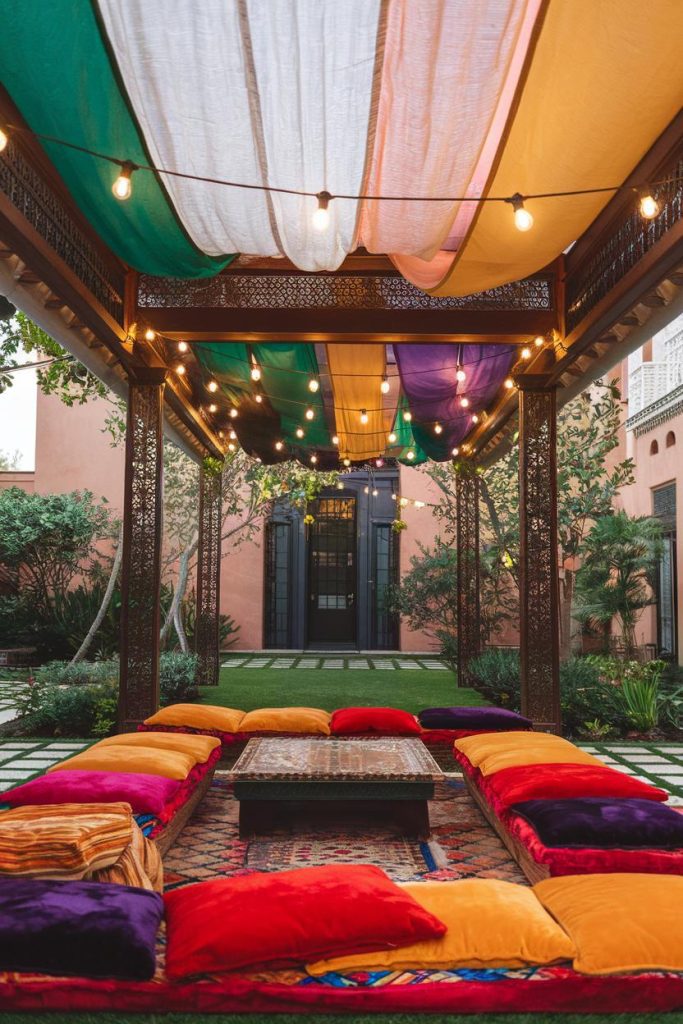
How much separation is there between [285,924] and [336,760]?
209 centimetres

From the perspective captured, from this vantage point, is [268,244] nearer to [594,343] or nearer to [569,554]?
[594,343]

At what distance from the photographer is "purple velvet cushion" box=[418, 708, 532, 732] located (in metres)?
5.54

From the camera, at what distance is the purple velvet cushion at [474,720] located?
218 inches

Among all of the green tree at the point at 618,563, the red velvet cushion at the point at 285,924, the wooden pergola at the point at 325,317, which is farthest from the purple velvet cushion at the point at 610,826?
the green tree at the point at 618,563

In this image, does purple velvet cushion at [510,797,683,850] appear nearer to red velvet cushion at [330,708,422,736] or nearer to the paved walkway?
red velvet cushion at [330,708,422,736]

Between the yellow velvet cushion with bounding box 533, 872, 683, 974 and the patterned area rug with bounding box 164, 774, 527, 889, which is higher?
the yellow velvet cushion with bounding box 533, 872, 683, 974

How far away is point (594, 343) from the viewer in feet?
16.6

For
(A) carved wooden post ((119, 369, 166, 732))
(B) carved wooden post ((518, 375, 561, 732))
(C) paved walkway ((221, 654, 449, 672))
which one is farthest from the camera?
(C) paved walkway ((221, 654, 449, 672))

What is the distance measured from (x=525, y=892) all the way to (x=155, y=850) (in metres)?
1.41

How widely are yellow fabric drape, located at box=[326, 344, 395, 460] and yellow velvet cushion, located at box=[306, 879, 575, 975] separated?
436 centimetres

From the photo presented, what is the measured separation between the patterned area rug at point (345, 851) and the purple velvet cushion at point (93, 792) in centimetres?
34

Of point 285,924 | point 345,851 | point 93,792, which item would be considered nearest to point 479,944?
point 285,924

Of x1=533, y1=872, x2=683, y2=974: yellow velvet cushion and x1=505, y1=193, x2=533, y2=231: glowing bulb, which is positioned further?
x1=505, y1=193, x2=533, y2=231: glowing bulb

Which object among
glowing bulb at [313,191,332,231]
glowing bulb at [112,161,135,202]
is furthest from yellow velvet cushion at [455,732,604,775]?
glowing bulb at [112,161,135,202]
